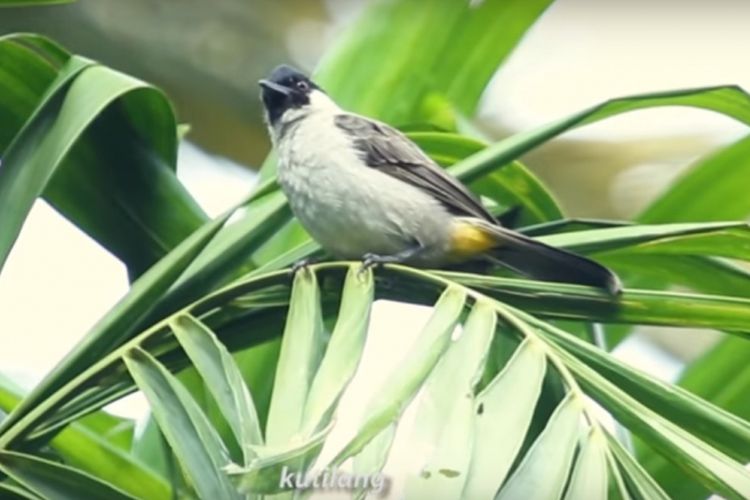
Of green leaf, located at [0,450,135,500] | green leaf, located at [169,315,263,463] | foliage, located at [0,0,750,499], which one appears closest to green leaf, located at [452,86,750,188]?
foliage, located at [0,0,750,499]

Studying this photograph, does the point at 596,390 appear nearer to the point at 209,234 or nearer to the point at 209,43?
the point at 209,234

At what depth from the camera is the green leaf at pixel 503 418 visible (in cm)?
59

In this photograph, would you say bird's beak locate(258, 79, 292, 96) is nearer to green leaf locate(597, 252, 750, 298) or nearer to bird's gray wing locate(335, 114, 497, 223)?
bird's gray wing locate(335, 114, 497, 223)

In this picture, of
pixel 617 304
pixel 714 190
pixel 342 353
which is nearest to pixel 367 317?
pixel 342 353

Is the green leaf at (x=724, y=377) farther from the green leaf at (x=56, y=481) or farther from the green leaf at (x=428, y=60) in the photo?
the green leaf at (x=56, y=481)

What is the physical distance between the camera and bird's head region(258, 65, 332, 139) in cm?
97

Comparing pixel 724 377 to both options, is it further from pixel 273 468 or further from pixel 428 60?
pixel 273 468

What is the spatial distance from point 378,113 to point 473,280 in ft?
1.27

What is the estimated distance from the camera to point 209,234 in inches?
31.7

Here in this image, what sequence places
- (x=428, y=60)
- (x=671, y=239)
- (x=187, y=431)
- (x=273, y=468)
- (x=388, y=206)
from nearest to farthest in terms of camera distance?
(x=273, y=468) < (x=187, y=431) < (x=671, y=239) < (x=388, y=206) < (x=428, y=60)

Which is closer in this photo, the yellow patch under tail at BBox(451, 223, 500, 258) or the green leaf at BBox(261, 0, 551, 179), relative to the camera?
the yellow patch under tail at BBox(451, 223, 500, 258)

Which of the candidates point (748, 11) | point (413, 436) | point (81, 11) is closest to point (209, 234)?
point (413, 436)

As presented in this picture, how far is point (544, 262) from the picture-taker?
82cm

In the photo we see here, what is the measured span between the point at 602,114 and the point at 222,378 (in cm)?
36
